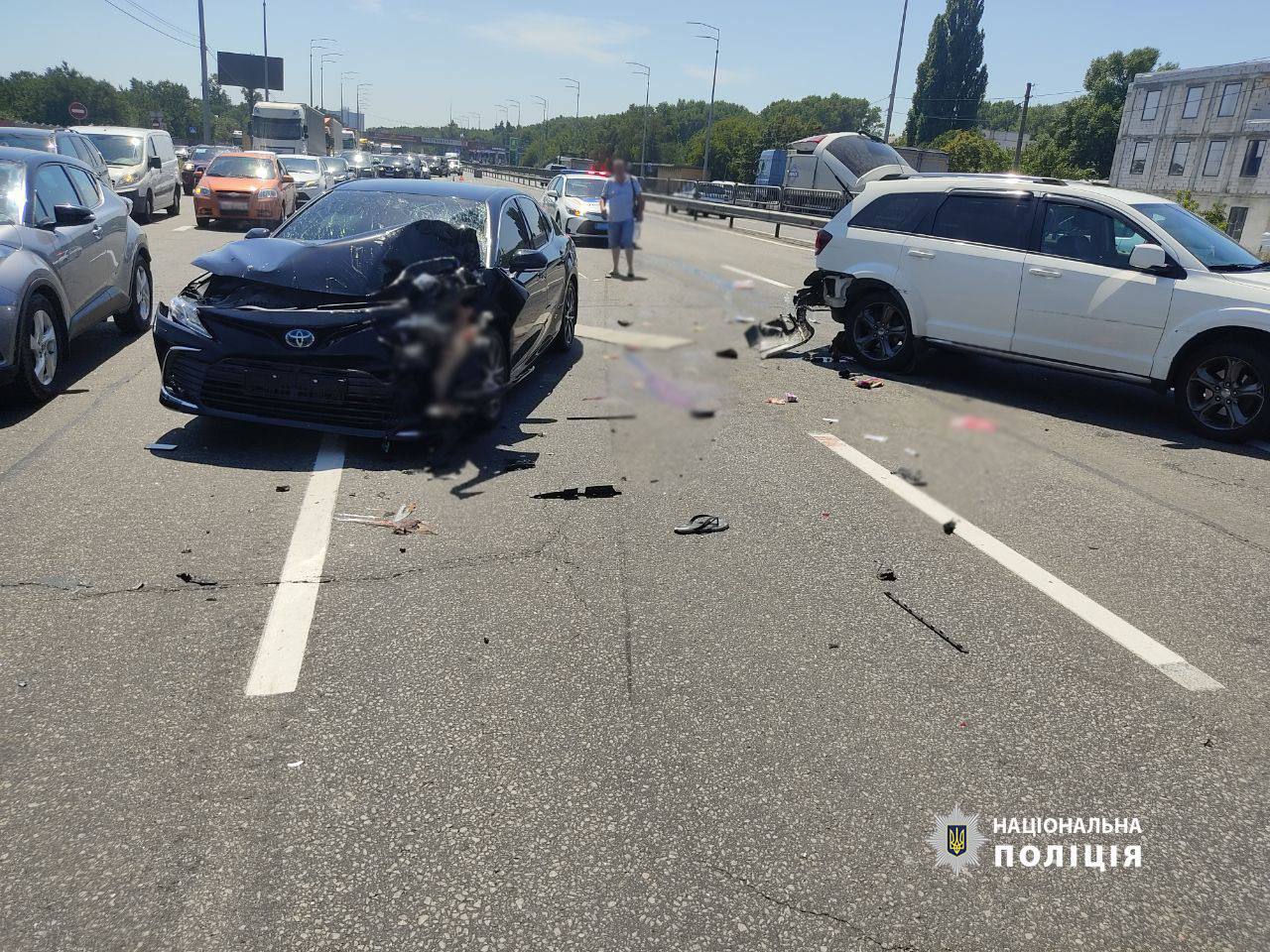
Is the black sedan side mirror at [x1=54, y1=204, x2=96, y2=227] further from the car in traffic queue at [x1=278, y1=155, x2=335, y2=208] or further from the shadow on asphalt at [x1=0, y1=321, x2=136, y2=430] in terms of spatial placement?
the car in traffic queue at [x1=278, y1=155, x2=335, y2=208]

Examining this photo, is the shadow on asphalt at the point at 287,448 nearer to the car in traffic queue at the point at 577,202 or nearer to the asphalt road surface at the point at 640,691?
the asphalt road surface at the point at 640,691

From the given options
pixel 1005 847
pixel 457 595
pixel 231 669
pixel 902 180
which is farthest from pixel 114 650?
pixel 902 180

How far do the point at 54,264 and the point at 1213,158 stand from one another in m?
74.8

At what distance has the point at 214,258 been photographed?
2730mm

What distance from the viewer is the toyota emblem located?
2655mm

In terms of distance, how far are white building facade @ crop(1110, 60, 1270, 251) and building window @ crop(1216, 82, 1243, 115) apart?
0.06m

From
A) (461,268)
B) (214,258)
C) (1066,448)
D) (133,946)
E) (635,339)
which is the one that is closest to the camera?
(461,268)

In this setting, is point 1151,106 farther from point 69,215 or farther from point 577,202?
point 577,202

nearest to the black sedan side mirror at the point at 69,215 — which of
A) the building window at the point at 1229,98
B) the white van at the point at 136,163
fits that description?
the white van at the point at 136,163

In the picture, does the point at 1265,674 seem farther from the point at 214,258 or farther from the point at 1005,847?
the point at 214,258

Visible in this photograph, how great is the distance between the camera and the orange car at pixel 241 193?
20.4m

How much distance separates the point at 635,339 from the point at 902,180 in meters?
7.29

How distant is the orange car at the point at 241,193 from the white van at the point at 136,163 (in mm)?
1243

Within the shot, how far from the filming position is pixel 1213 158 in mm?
64312
